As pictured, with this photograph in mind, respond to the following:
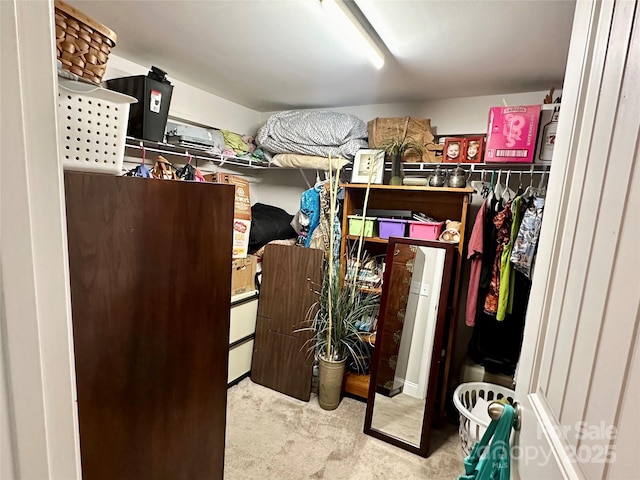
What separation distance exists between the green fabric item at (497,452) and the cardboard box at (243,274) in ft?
6.79

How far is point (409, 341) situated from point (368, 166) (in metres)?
1.33

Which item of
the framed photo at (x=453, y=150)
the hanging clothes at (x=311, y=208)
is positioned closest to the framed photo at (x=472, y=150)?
the framed photo at (x=453, y=150)

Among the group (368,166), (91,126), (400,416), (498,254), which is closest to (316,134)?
(368,166)

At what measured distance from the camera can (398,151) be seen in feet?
8.43

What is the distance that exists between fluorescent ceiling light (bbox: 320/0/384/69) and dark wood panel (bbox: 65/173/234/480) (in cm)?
91

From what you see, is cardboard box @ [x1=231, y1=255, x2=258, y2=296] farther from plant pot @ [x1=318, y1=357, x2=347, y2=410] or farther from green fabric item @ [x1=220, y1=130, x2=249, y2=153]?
green fabric item @ [x1=220, y1=130, x2=249, y2=153]

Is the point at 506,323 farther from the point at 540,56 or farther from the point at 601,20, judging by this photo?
the point at 601,20

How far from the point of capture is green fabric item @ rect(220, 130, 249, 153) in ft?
10.1

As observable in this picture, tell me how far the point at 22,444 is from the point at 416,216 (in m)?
2.46

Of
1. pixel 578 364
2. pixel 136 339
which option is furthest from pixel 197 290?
pixel 578 364

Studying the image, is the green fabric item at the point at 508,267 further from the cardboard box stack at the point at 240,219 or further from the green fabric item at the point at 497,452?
the cardboard box stack at the point at 240,219

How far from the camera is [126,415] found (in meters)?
1.05

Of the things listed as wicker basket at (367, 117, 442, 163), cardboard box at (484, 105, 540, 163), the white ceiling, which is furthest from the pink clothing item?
the white ceiling

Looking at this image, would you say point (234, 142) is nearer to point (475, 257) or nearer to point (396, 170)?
point (396, 170)
